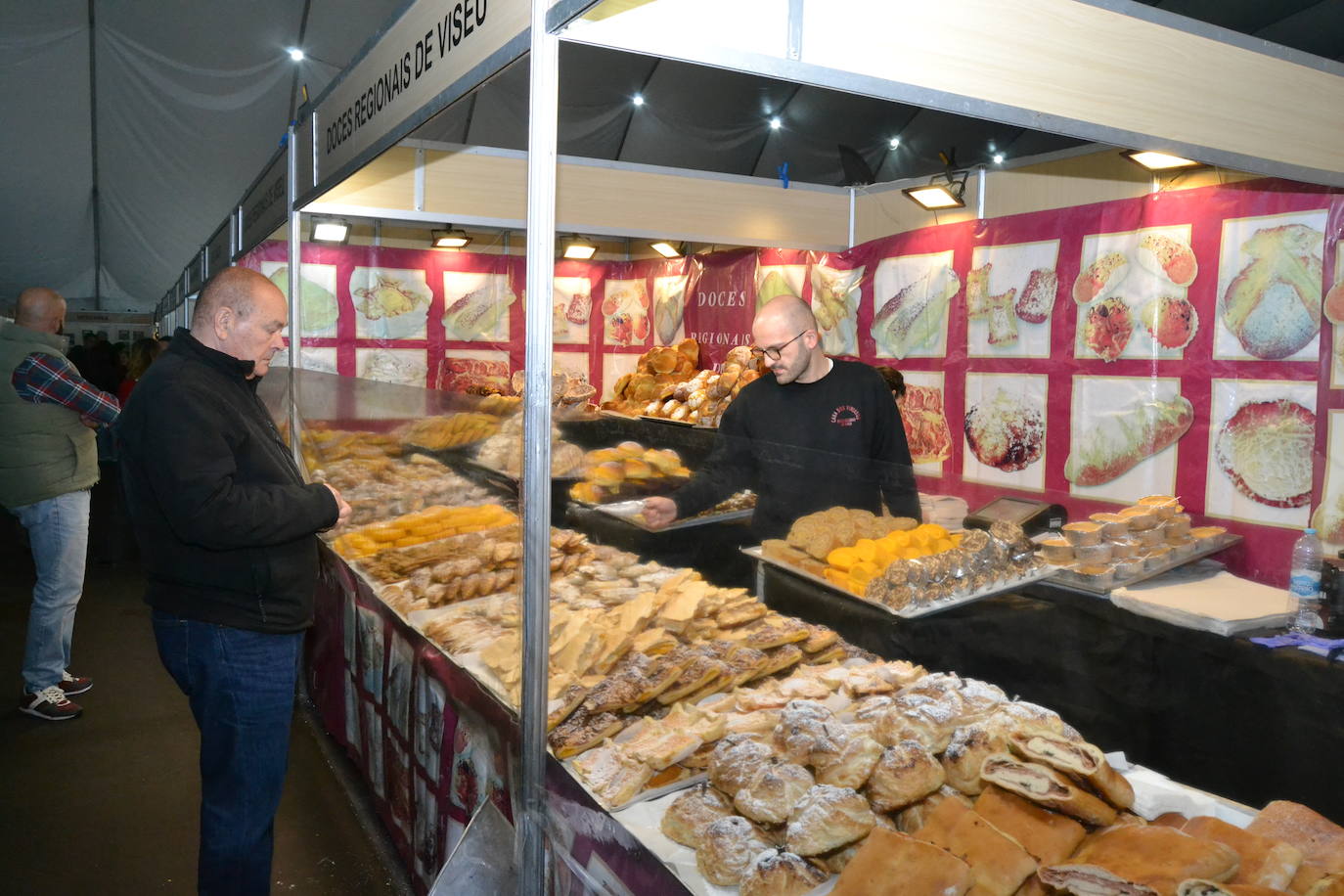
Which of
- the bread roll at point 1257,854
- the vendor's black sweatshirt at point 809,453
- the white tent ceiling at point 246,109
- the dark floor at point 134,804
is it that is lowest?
the dark floor at point 134,804

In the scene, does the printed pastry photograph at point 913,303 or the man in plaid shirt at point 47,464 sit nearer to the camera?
the man in plaid shirt at point 47,464

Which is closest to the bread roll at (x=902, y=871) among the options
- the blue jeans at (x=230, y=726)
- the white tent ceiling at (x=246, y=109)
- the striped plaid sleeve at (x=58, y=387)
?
the blue jeans at (x=230, y=726)

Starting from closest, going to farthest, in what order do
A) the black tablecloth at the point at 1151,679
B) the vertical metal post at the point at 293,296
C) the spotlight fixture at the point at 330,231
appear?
the black tablecloth at the point at 1151,679, the vertical metal post at the point at 293,296, the spotlight fixture at the point at 330,231

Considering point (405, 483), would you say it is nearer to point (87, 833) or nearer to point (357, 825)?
point (357, 825)

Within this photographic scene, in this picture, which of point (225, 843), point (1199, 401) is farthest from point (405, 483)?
point (1199, 401)

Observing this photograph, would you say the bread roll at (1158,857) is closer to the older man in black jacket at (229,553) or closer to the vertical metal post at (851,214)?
the older man in black jacket at (229,553)

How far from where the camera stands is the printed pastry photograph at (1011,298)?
412 centimetres

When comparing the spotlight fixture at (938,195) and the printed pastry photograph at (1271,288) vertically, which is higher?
the spotlight fixture at (938,195)

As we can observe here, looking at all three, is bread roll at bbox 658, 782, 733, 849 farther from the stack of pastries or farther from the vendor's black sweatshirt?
the vendor's black sweatshirt

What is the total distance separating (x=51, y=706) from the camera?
13.7ft

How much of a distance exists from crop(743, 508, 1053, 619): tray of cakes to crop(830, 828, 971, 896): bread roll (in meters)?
0.94

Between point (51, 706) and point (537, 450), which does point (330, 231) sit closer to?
point (51, 706)

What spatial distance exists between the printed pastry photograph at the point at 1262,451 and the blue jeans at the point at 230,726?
335cm

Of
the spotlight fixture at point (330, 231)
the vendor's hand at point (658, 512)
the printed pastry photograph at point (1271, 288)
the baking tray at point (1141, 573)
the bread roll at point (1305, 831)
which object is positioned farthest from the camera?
the spotlight fixture at point (330, 231)
